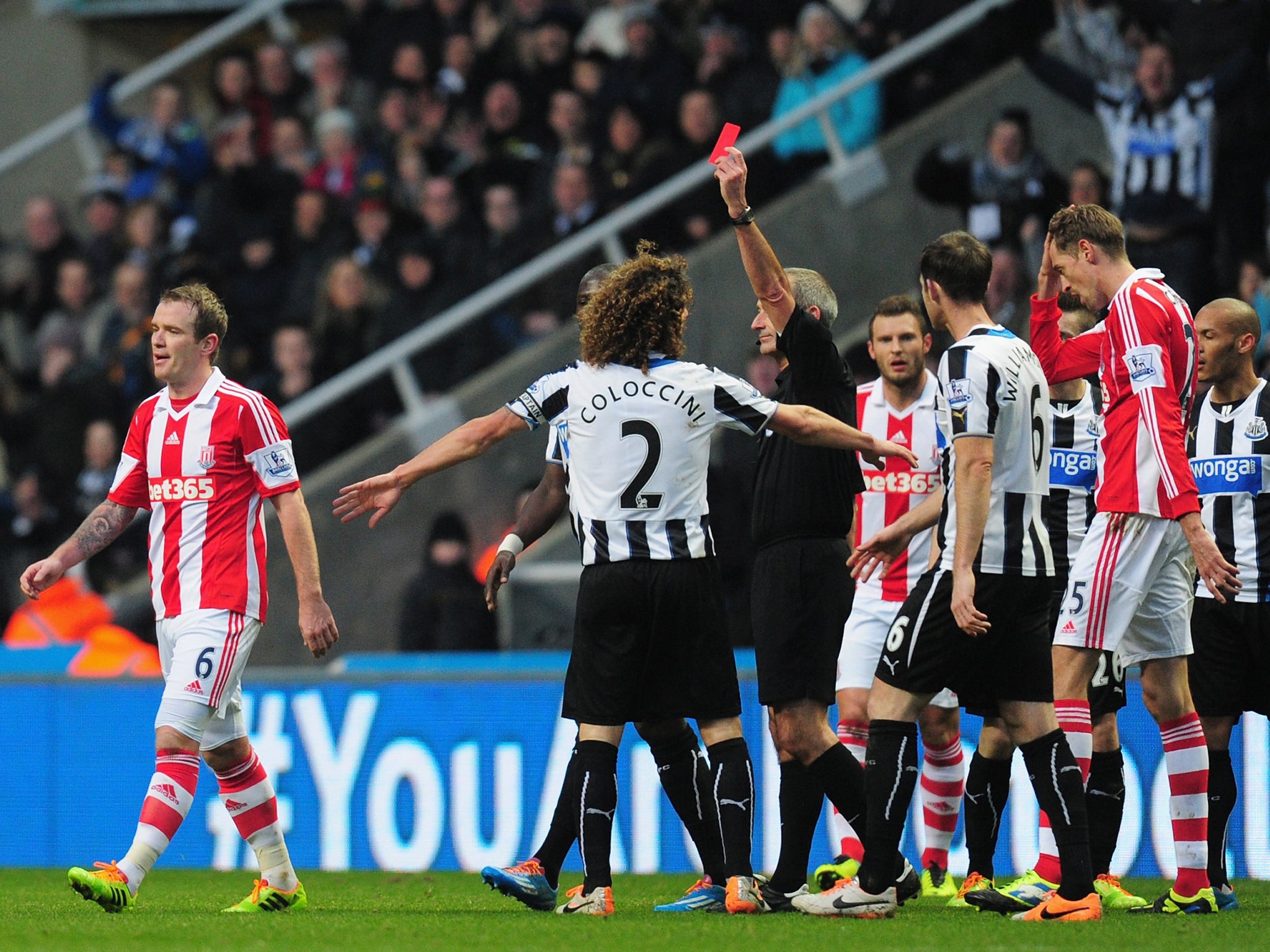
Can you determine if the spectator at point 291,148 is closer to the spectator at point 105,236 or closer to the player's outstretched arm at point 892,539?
the spectator at point 105,236

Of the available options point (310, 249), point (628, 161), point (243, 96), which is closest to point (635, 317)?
point (628, 161)

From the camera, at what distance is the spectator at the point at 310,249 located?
14.1m

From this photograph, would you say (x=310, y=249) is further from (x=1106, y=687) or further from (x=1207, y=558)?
(x=1207, y=558)

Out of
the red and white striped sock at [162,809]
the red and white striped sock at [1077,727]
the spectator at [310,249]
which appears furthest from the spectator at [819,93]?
the red and white striped sock at [162,809]

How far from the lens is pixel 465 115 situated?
48.6ft

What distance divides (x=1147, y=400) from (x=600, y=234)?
614cm

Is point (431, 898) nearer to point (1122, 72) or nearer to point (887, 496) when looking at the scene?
point (887, 496)

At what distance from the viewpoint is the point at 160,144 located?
16.3 metres

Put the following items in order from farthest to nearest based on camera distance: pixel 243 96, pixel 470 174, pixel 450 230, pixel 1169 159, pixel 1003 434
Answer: pixel 243 96, pixel 470 174, pixel 450 230, pixel 1169 159, pixel 1003 434

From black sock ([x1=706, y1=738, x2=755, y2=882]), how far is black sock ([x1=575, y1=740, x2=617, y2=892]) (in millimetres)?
361

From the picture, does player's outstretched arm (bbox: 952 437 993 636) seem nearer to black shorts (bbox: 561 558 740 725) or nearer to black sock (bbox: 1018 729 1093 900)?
black sock (bbox: 1018 729 1093 900)

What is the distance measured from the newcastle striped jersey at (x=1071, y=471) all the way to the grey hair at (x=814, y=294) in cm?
132

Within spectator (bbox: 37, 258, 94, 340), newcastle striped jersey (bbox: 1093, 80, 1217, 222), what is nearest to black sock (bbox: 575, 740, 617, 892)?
newcastle striped jersey (bbox: 1093, 80, 1217, 222)

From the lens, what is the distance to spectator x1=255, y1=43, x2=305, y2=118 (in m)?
16.0
